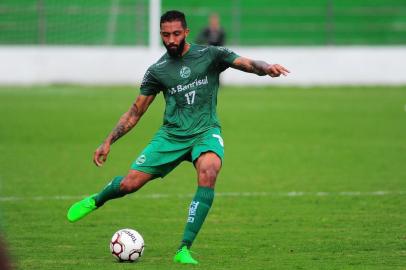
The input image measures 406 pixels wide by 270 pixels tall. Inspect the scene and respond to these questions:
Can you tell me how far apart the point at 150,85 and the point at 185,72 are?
42 centimetres

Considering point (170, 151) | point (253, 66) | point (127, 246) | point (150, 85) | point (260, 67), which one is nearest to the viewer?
point (127, 246)

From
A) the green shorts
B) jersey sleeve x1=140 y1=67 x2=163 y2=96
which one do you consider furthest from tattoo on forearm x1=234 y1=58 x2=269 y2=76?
jersey sleeve x1=140 y1=67 x2=163 y2=96

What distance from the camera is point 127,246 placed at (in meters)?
8.24

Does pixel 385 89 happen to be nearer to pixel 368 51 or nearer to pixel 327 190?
pixel 368 51

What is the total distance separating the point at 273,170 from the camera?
15.8 meters

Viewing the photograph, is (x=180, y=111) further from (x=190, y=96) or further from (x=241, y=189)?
(x=241, y=189)

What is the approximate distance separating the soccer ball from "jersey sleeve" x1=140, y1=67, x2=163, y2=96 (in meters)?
1.48

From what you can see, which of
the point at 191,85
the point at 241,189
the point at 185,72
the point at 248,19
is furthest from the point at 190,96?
the point at 248,19

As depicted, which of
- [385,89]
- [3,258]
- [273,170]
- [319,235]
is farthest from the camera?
[385,89]

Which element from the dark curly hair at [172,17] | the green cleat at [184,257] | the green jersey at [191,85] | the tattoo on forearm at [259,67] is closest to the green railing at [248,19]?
the green jersey at [191,85]

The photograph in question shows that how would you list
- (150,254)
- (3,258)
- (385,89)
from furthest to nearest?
1. (385,89)
2. (150,254)
3. (3,258)

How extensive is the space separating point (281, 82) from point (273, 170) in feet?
59.2

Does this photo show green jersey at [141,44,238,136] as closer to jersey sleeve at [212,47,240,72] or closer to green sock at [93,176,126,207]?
jersey sleeve at [212,47,240,72]

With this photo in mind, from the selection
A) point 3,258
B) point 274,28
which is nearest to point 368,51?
point 274,28
